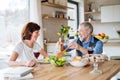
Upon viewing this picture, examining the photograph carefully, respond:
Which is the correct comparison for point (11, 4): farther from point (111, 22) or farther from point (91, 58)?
point (111, 22)

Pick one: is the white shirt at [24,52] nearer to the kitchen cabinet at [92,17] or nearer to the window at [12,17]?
the window at [12,17]

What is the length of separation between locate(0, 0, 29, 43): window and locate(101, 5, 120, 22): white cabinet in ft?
11.1

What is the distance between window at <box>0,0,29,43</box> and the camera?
3926mm

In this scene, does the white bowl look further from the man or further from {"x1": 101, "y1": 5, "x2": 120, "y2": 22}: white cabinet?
{"x1": 101, "y1": 5, "x2": 120, "y2": 22}: white cabinet

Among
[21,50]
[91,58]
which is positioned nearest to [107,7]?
[21,50]

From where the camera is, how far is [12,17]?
4137 mm

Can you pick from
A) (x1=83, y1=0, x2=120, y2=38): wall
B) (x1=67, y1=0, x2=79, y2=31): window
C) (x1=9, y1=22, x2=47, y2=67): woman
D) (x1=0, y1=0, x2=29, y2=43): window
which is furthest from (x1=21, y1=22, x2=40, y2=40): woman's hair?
(x1=83, y1=0, x2=120, y2=38): wall

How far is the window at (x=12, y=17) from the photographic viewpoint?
3.93 metres

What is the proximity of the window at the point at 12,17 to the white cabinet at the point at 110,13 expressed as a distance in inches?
134

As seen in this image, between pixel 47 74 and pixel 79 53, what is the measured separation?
119 cm

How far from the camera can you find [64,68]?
2.21 m

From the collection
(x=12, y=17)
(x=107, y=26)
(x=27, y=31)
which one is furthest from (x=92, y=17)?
(x=27, y=31)

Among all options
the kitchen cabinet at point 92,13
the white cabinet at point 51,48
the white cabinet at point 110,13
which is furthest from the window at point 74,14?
the white cabinet at point 51,48

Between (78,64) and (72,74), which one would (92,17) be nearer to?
(78,64)
